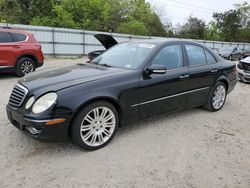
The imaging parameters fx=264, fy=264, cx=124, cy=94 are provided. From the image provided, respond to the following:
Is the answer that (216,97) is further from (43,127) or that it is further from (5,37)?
(5,37)

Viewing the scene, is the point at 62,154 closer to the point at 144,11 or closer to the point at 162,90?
the point at 162,90

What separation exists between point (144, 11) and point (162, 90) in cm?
3659

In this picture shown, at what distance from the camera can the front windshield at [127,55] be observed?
14.0ft

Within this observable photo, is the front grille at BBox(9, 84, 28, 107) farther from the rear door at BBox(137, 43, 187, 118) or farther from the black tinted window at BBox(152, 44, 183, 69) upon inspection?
the black tinted window at BBox(152, 44, 183, 69)

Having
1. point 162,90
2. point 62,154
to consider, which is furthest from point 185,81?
point 62,154

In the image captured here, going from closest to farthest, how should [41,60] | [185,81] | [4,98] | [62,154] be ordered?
1. [62,154]
2. [185,81]
3. [4,98]
4. [41,60]

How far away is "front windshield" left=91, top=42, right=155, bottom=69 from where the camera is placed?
4270 mm

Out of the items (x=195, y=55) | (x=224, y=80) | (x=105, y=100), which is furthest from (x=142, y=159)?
Result: (x=224, y=80)

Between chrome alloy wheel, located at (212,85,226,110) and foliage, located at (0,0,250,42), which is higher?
foliage, located at (0,0,250,42)

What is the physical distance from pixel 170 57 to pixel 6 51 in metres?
5.93

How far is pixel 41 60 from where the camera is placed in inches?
372

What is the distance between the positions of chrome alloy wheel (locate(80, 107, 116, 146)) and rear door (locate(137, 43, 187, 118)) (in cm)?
56

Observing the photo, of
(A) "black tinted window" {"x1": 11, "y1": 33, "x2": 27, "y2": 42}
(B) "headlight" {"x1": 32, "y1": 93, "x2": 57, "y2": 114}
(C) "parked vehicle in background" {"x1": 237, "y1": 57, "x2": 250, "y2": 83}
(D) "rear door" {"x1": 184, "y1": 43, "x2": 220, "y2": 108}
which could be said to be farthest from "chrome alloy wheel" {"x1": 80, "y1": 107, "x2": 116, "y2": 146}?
(C) "parked vehicle in background" {"x1": 237, "y1": 57, "x2": 250, "y2": 83}

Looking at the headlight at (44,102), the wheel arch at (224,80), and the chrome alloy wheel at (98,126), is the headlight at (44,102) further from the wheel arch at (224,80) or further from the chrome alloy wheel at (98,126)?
the wheel arch at (224,80)
